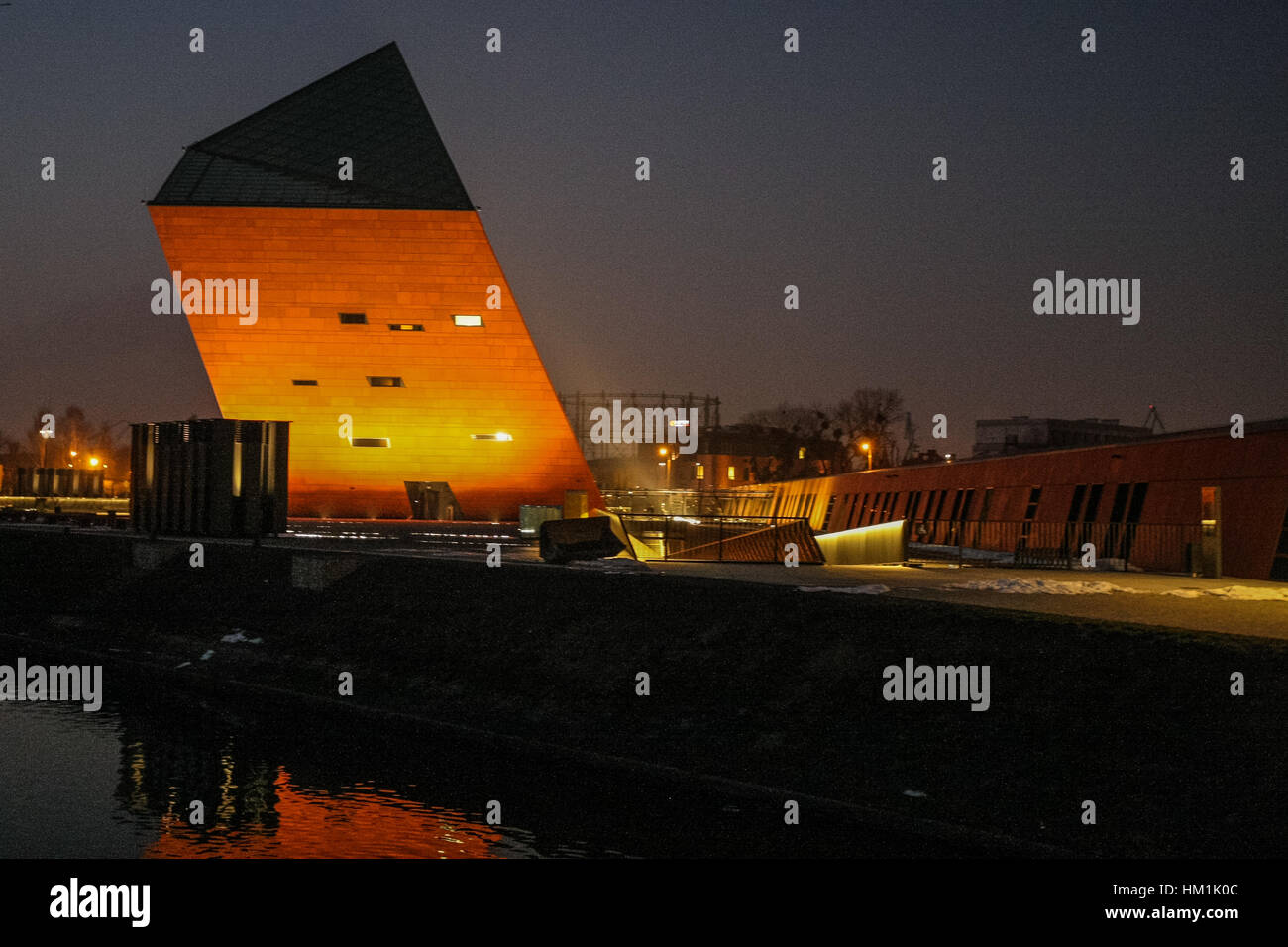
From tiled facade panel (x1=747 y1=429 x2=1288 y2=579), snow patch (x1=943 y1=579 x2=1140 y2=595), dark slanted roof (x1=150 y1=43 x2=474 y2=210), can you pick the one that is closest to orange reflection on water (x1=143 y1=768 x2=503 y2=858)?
snow patch (x1=943 y1=579 x2=1140 y2=595)

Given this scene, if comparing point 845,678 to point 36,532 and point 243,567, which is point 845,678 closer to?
point 243,567

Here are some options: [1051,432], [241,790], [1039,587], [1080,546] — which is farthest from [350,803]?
[1051,432]

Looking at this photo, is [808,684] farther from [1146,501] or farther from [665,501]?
[665,501]

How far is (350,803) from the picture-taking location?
13188mm

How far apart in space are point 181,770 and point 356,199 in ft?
107

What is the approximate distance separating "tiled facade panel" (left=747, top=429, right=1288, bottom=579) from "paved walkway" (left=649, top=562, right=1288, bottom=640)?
133cm

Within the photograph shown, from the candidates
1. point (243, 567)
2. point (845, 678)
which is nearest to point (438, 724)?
point (845, 678)

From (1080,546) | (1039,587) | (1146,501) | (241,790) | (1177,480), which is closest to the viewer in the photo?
(241,790)

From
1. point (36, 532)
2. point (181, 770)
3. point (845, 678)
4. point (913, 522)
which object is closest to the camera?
point (181, 770)

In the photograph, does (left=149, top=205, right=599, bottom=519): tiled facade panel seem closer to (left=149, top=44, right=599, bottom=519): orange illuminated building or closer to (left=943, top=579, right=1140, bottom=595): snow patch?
(left=149, top=44, right=599, bottom=519): orange illuminated building

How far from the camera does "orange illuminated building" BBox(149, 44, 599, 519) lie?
147 feet

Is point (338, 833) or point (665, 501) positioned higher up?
point (665, 501)

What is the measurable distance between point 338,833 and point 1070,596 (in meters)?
13.2

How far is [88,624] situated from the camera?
94.4 ft
